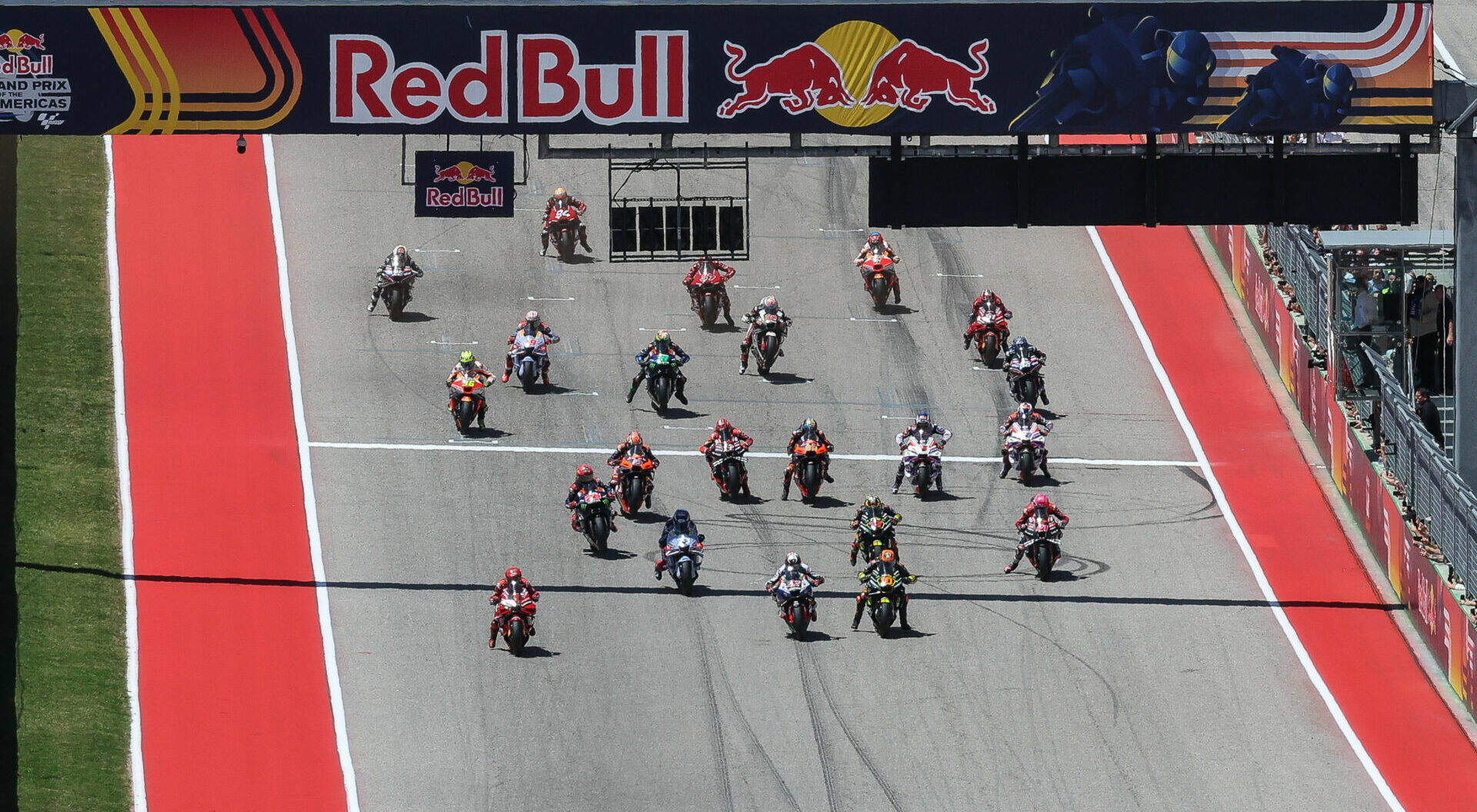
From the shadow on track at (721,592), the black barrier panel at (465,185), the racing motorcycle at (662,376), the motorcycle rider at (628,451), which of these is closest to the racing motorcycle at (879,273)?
the racing motorcycle at (662,376)

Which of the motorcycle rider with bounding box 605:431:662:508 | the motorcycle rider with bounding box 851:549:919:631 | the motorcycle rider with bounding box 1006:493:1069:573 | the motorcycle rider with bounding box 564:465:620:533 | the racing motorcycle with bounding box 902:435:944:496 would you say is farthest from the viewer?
the racing motorcycle with bounding box 902:435:944:496

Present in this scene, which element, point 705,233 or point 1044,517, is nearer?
point 1044,517

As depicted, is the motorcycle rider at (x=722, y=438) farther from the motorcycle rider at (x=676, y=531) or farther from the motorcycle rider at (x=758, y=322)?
the motorcycle rider at (x=758, y=322)

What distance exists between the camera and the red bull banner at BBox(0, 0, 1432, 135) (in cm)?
3288

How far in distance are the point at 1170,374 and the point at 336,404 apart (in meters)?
14.7

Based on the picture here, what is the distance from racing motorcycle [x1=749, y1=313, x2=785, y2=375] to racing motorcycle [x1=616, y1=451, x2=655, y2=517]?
641 centimetres

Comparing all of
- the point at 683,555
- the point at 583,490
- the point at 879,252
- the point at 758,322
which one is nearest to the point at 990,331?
the point at 879,252

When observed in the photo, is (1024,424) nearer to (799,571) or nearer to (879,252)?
(799,571)

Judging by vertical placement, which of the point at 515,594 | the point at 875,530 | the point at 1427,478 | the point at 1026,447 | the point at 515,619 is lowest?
Answer: the point at 515,619

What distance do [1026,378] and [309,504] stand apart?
12.2 metres

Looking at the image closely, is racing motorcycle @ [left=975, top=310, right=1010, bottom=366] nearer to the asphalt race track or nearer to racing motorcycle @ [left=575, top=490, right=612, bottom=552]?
the asphalt race track

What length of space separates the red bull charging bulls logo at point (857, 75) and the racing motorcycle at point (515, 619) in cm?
755

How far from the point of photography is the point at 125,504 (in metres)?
36.9

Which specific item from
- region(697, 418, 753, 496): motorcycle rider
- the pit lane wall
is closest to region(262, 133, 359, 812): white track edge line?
region(697, 418, 753, 496): motorcycle rider
